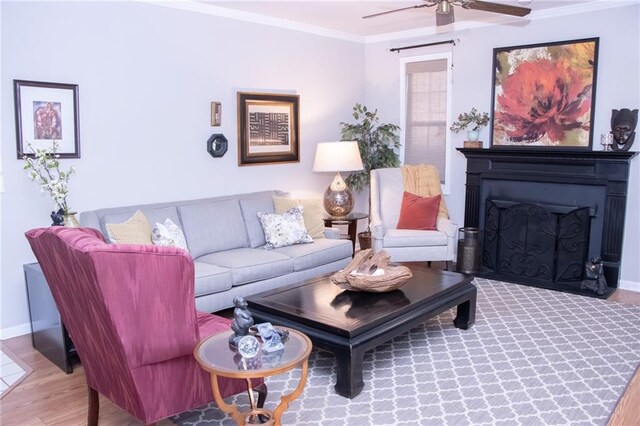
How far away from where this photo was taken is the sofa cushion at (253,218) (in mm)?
4637

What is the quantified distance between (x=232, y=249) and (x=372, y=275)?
5.05 ft

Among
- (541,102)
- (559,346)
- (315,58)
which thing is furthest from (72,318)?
(541,102)

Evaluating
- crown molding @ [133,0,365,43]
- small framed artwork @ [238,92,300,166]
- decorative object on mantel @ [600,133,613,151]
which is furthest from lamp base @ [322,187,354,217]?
decorative object on mantel @ [600,133,613,151]

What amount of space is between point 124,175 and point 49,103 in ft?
2.48

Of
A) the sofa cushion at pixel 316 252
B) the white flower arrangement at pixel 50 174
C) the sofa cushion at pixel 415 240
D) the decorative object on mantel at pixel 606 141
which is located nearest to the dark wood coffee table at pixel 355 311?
the sofa cushion at pixel 316 252

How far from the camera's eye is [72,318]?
2.30 meters

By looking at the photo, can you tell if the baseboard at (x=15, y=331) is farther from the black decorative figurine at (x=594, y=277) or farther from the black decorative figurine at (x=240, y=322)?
the black decorative figurine at (x=594, y=277)

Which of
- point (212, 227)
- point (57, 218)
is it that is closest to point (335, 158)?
point (212, 227)

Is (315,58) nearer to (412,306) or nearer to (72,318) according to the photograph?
(412,306)

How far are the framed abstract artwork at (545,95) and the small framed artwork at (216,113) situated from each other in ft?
8.98

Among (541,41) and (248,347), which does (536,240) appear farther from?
(248,347)

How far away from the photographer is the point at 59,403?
2824mm

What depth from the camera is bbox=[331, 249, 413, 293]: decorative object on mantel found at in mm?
3318

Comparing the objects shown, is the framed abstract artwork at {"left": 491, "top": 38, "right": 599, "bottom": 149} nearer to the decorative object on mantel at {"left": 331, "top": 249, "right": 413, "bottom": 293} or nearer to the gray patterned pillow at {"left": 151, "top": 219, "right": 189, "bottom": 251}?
the decorative object on mantel at {"left": 331, "top": 249, "right": 413, "bottom": 293}
